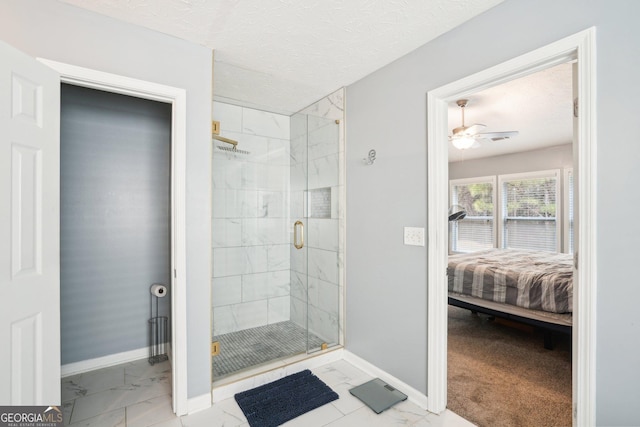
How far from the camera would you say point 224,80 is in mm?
2770

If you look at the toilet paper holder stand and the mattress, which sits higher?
the mattress

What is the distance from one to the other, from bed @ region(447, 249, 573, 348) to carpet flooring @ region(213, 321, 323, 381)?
75.5 inches

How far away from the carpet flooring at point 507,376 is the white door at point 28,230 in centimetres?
251

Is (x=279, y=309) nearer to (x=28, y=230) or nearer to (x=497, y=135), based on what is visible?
(x=28, y=230)

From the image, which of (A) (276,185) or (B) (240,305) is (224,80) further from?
(B) (240,305)

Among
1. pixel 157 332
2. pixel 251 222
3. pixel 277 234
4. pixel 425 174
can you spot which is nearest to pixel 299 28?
pixel 425 174

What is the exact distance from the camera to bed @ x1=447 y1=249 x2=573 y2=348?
293 centimetres

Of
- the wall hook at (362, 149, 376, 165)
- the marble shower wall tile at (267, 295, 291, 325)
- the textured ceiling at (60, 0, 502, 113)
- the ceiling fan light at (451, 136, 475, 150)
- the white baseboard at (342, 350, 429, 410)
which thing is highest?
the textured ceiling at (60, 0, 502, 113)

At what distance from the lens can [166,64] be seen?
2064mm

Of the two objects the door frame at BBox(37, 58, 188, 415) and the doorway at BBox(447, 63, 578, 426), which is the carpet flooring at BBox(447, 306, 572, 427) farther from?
the door frame at BBox(37, 58, 188, 415)

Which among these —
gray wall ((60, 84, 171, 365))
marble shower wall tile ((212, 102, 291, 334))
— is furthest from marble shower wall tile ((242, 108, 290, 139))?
gray wall ((60, 84, 171, 365))

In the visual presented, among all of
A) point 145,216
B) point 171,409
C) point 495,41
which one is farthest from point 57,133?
point 495,41

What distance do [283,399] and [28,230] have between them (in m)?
1.88

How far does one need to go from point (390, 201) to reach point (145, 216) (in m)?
2.28
